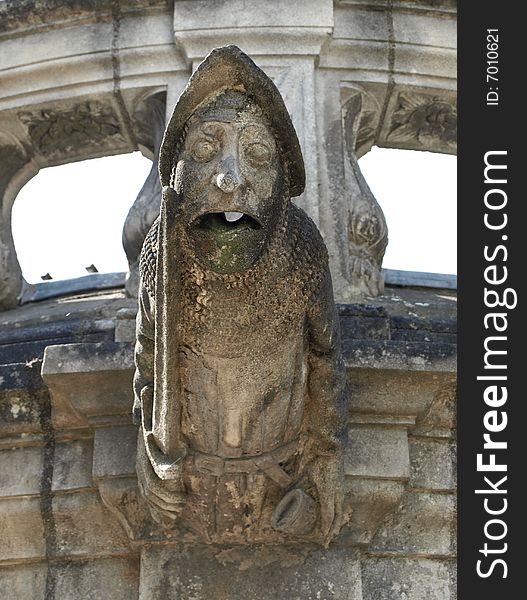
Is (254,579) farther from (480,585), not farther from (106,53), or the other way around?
(106,53)

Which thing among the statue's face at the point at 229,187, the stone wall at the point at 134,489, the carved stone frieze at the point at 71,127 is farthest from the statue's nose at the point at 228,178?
the carved stone frieze at the point at 71,127

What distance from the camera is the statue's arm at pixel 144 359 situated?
5.03 metres

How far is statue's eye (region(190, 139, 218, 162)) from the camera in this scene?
4.80 m

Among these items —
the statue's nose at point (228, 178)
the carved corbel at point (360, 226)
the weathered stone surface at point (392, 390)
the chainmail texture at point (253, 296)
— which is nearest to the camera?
the statue's nose at point (228, 178)

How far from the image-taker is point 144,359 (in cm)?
506

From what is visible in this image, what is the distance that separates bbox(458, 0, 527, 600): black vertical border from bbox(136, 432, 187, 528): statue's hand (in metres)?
0.97

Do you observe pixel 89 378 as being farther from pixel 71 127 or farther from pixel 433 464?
pixel 71 127

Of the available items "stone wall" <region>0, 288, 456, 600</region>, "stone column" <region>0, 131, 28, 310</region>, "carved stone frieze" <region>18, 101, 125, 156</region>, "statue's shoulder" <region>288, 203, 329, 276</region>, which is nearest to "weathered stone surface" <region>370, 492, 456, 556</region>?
"stone wall" <region>0, 288, 456, 600</region>

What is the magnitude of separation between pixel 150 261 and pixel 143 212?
1.59 m

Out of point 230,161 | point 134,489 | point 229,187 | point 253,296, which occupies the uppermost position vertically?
point 230,161

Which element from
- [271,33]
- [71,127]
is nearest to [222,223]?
[271,33]

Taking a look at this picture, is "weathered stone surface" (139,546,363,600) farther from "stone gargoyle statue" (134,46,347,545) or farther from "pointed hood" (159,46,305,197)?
"pointed hood" (159,46,305,197)

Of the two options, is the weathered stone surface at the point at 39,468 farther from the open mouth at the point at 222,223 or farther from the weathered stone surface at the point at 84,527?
the open mouth at the point at 222,223

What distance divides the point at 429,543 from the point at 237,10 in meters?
2.59
